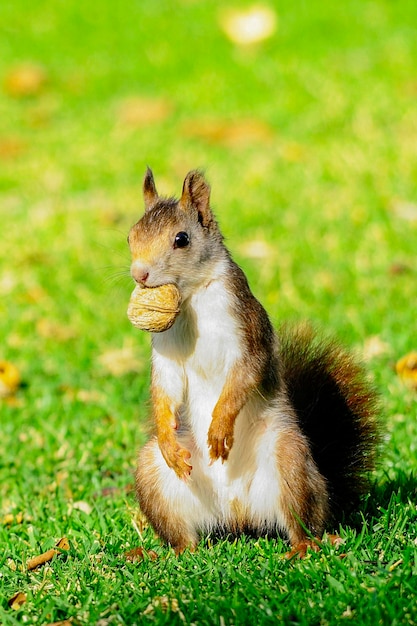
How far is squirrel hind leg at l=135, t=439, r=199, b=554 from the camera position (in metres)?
3.00

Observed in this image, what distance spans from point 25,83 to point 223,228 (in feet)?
13.7

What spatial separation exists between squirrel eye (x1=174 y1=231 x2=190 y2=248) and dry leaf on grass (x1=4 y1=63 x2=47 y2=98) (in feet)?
24.0

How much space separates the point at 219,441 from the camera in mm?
2873

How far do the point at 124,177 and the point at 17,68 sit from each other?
312cm

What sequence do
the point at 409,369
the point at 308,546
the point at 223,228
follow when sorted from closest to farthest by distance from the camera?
the point at 308,546
the point at 409,369
the point at 223,228

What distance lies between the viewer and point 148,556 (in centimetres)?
296

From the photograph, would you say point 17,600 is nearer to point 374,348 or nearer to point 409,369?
point 409,369

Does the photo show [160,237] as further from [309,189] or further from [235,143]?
[235,143]

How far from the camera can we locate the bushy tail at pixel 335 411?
3191 millimetres

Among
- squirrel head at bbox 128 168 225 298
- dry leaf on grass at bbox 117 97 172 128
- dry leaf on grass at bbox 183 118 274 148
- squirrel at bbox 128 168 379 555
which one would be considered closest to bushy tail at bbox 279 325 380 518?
squirrel at bbox 128 168 379 555

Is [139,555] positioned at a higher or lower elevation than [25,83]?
lower

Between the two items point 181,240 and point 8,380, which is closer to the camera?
point 181,240

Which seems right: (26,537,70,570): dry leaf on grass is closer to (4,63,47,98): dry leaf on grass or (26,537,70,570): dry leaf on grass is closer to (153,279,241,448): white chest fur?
(153,279,241,448): white chest fur

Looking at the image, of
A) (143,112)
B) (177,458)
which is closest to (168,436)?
(177,458)
